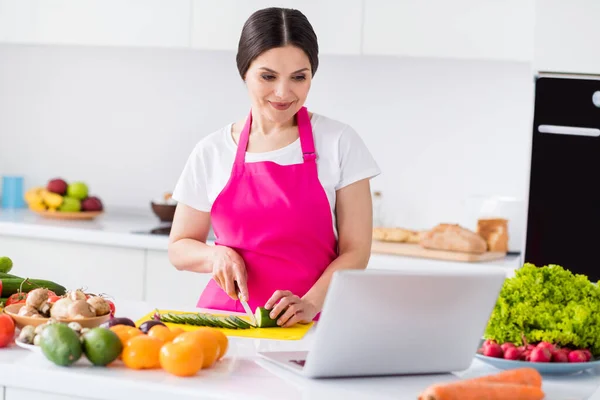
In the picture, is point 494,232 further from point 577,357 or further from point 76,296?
point 76,296

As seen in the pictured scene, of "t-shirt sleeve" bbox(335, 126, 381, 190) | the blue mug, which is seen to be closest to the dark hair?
"t-shirt sleeve" bbox(335, 126, 381, 190)

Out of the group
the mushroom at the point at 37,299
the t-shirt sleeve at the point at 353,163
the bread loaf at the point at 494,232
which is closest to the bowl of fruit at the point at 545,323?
the t-shirt sleeve at the point at 353,163

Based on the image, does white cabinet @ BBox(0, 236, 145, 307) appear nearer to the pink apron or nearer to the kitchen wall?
the kitchen wall

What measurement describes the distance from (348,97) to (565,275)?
225 centimetres

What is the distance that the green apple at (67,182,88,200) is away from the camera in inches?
159

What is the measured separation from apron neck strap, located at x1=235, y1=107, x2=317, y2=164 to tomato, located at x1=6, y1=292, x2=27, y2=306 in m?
0.66

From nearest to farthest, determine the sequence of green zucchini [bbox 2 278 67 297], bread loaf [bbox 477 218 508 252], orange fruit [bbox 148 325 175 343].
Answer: orange fruit [bbox 148 325 175 343] → green zucchini [bbox 2 278 67 297] → bread loaf [bbox 477 218 508 252]

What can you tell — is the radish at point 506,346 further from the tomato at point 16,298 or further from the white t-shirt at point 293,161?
the tomato at point 16,298

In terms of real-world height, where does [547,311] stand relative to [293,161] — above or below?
below

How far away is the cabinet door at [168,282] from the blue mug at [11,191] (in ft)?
3.59

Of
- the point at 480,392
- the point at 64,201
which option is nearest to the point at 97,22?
the point at 64,201

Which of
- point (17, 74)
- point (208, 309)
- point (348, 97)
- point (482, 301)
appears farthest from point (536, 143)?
point (17, 74)

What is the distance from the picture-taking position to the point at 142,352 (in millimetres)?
1574

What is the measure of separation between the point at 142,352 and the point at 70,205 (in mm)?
2541
